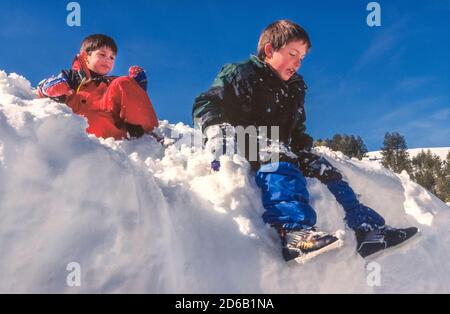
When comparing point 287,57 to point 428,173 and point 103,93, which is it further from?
point 428,173

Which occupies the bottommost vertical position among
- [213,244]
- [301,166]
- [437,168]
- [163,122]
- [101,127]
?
[213,244]

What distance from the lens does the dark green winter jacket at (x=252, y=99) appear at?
339 cm

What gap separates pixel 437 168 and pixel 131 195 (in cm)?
5479

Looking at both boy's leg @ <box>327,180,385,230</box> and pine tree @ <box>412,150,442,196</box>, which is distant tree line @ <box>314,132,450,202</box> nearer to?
pine tree @ <box>412,150,442,196</box>

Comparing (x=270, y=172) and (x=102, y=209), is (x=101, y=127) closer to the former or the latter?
(x=270, y=172)

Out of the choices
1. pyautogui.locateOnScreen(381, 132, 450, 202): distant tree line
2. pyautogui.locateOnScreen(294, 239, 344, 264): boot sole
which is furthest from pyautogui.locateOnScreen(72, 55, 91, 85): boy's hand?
pyautogui.locateOnScreen(381, 132, 450, 202): distant tree line

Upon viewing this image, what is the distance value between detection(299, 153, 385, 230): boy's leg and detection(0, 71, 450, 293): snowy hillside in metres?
0.34

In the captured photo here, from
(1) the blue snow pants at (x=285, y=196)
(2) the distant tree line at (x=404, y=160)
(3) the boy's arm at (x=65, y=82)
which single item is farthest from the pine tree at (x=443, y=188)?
(1) the blue snow pants at (x=285, y=196)

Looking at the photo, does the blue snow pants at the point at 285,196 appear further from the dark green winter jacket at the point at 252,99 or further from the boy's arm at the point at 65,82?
the boy's arm at the point at 65,82

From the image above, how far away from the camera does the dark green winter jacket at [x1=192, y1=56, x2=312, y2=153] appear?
3389mm

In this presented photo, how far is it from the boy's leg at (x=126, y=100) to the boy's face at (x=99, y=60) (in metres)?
0.38

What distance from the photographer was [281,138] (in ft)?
12.4

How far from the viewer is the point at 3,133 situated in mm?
2135
